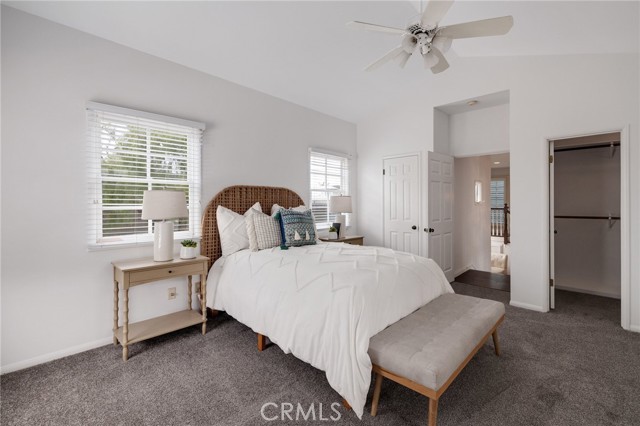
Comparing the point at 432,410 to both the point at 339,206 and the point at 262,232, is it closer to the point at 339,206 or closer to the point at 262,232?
the point at 262,232

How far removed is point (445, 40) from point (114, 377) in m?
3.44

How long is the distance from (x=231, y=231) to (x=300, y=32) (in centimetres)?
223

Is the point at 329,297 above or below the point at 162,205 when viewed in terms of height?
below

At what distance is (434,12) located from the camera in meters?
1.85

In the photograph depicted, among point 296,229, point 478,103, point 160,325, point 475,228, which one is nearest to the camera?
point 160,325

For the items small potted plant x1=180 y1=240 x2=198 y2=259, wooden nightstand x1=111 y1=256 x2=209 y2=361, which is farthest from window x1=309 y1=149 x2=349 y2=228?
wooden nightstand x1=111 y1=256 x2=209 y2=361

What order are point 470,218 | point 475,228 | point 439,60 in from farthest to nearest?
point 475,228
point 470,218
point 439,60

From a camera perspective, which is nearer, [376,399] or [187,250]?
[376,399]

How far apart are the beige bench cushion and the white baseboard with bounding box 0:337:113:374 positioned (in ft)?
8.05

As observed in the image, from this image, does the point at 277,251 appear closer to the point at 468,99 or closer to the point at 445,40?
the point at 445,40

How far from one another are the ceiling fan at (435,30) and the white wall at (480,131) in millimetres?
2560

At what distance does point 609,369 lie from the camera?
2.22 meters

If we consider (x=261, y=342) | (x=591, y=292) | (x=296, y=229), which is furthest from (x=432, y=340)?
(x=591, y=292)

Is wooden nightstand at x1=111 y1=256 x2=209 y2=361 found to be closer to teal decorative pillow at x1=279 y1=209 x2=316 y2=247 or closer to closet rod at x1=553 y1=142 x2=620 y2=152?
teal decorative pillow at x1=279 y1=209 x2=316 y2=247
